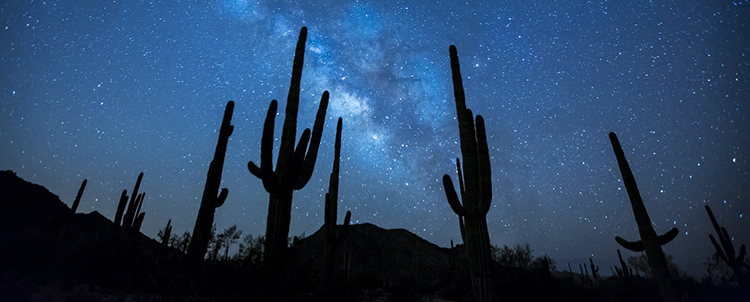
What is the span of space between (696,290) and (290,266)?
1890 centimetres

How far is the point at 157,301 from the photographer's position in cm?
606

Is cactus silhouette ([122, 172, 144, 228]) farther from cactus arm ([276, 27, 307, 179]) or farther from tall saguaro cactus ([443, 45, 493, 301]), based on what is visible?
tall saguaro cactus ([443, 45, 493, 301])

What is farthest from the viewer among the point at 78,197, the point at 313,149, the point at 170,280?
the point at 78,197

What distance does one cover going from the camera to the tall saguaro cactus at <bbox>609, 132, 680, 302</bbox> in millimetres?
8273


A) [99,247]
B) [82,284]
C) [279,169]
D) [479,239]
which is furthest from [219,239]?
[479,239]

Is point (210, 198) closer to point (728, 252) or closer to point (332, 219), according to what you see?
point (332, 219)

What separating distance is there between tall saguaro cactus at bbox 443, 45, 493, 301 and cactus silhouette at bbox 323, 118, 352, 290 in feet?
14.8

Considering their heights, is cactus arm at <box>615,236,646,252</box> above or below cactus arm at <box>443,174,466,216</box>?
below

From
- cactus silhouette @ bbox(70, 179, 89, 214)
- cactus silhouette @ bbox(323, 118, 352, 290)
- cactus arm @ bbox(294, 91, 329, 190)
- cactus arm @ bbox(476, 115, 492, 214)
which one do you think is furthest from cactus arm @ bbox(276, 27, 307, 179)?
cactus silhouette @ bbox(70, 179, 89, 214)

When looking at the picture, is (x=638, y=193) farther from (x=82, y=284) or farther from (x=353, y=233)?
(x=353, y=233)

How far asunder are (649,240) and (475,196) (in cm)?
478

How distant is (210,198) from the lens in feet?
27.2

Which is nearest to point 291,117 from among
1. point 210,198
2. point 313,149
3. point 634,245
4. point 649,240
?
point 313,149

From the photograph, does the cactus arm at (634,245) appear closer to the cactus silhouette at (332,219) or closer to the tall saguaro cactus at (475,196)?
the tall saguaro cactus at (475,196)
